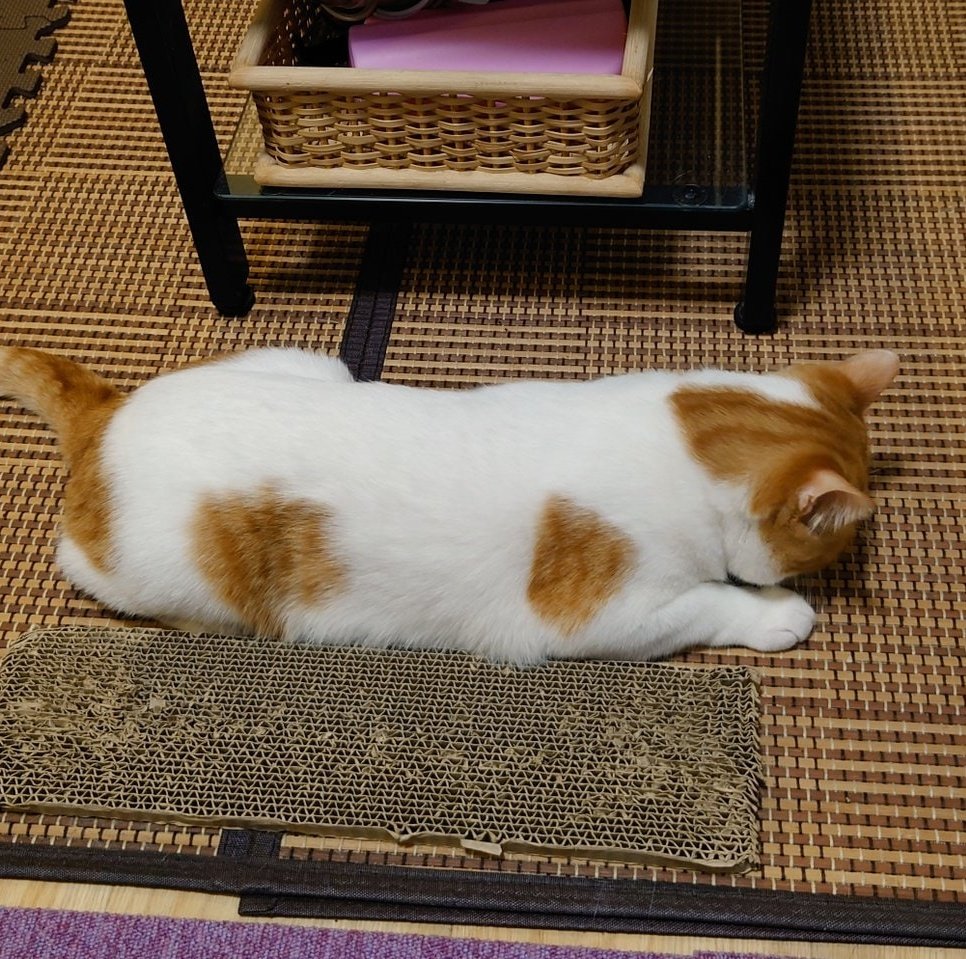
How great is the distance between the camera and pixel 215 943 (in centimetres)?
107

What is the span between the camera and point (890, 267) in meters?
1.57

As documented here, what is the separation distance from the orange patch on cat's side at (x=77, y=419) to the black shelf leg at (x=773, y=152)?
2.79 feet

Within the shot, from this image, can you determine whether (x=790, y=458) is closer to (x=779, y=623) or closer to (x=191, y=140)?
(x=779, y=623)

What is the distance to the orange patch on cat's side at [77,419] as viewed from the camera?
1136 millimetres

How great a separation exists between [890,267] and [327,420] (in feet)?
3.09

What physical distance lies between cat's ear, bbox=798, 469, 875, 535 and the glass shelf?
1.63ft

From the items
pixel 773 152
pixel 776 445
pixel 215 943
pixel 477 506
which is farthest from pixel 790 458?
pixel 215 943

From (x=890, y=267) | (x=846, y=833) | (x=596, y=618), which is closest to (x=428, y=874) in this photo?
(x=596, y=618)

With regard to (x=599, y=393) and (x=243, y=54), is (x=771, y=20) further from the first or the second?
(x=243, y=54)

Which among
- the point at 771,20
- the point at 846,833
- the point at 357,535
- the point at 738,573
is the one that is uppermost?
the point at 771,20

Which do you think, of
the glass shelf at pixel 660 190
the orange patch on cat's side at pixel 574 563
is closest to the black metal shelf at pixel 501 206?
the glass shelf at pixel 660 190

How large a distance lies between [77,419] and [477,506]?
1.68ft

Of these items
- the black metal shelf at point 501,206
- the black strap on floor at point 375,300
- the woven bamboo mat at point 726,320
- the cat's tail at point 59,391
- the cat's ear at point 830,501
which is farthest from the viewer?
the black strap on floor at point 375,300

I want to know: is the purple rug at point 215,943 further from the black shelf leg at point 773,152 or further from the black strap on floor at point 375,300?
the black shelf leg at point 773,152
